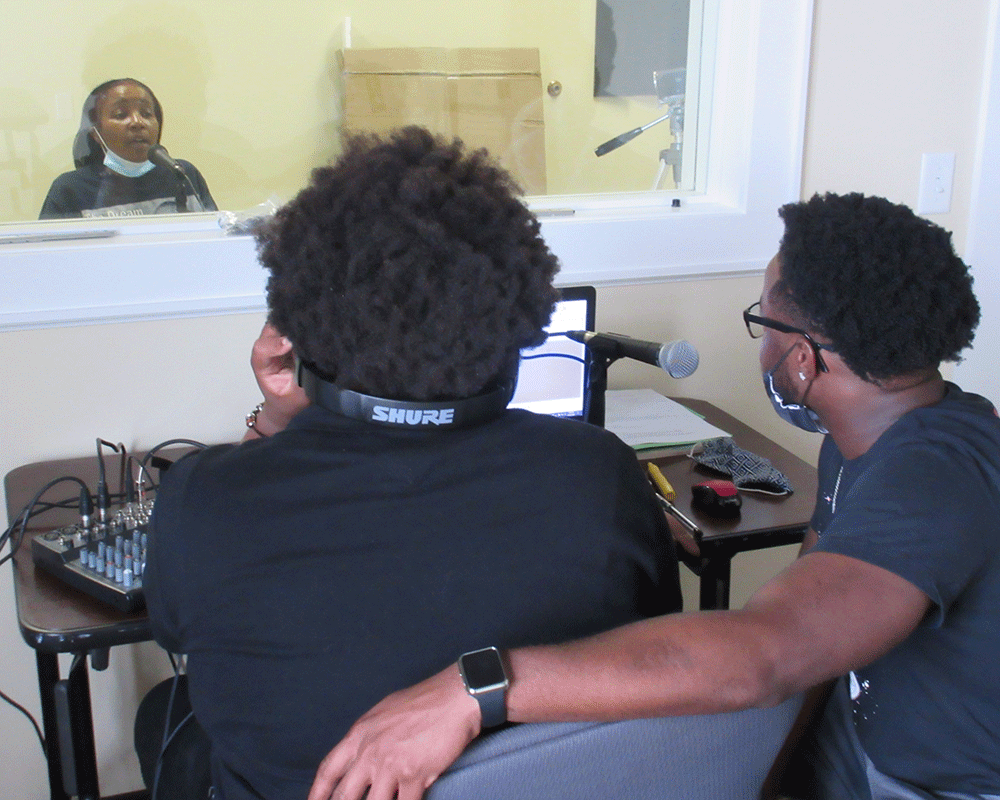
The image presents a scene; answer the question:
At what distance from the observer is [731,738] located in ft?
2.35

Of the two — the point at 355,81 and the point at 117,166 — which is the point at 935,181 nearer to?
the point at 355,81

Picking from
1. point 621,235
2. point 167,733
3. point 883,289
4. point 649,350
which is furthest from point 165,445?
point 883,289

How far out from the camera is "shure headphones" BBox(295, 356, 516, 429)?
83 cm

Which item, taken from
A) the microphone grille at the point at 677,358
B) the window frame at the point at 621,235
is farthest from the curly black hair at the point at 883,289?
the window frame at the point at 621,235

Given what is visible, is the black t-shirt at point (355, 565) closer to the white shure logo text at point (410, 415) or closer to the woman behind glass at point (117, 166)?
the white shure logo text at point (410, 415)

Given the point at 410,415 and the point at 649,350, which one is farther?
the point at 649,350

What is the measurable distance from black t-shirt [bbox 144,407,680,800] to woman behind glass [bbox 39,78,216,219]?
123 cm

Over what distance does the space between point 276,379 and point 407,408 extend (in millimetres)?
660

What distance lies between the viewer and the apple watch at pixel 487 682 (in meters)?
0.76

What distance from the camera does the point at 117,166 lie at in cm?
191

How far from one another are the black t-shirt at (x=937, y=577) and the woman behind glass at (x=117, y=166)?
4.84 ft

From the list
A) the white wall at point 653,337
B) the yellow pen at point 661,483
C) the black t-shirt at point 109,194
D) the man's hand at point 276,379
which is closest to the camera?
the man's hand at point 276,379

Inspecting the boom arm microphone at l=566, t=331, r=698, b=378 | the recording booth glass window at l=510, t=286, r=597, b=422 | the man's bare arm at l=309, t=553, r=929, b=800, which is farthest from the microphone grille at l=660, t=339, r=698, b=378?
the man's bare arm at l=309, t=553, r=929, b=800

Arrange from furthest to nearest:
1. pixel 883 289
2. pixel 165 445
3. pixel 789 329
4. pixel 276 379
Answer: pixel 165 445, pixel 276 379, pixel 789 329, pixel 883 289
